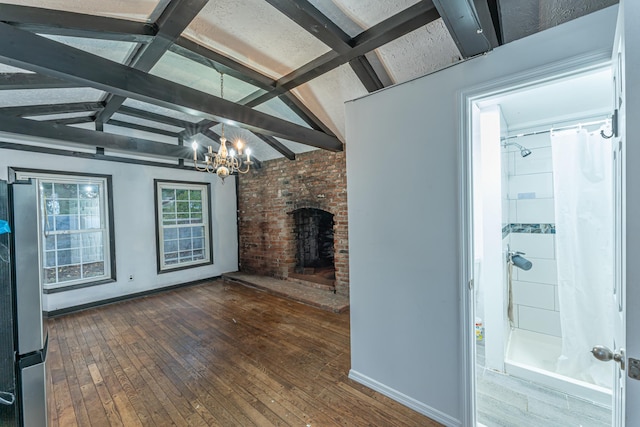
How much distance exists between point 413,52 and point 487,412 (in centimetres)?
280

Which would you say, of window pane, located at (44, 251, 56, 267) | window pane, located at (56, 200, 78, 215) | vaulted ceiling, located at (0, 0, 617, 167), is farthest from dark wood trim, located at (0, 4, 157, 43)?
window pane, located at (44, 251, 56, 267)

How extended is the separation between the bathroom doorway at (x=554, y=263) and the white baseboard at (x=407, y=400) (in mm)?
275

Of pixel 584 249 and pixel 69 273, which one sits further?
pixel 69 273

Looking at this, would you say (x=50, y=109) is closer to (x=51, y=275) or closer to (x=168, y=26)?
(x=51, y=275)

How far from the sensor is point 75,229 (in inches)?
153

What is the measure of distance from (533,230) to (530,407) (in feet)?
5.42

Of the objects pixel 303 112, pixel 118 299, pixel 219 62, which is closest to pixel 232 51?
pixel 219 62

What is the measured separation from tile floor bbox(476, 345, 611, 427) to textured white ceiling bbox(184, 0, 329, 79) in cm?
316

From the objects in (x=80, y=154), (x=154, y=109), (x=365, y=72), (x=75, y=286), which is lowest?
(x=75, y=286)

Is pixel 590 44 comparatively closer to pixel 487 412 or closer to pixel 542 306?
pixel 487 412

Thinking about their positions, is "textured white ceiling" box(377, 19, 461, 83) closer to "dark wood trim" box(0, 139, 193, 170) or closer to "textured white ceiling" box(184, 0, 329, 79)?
"textured white ceiling" box(184, 0, 329, 79)

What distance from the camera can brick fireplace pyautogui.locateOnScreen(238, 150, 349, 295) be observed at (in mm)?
4137

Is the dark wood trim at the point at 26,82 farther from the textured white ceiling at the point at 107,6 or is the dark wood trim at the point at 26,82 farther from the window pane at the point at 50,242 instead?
the window pane at the point at 50,242

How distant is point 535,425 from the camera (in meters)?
1.63
